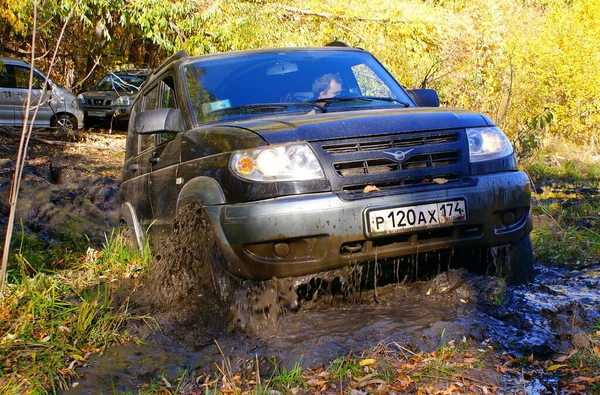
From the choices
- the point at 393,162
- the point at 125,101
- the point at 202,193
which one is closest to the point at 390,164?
the point at 393,162

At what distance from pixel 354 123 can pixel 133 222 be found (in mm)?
2497

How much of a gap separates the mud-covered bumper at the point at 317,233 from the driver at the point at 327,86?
1.34m

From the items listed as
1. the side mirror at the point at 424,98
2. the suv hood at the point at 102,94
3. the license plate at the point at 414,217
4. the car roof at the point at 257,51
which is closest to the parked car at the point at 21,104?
the suv hood at the point at 102,94

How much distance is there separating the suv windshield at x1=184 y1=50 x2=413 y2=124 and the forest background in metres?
9.29

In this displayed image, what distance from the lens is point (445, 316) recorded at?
13.1 ft

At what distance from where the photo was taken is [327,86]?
5.00 metres

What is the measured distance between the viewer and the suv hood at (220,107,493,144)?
384cm

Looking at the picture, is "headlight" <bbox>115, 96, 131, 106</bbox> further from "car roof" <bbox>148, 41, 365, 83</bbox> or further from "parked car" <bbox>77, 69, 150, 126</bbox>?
"car roof" <bbox>148, 41, 365, 83</bbox>

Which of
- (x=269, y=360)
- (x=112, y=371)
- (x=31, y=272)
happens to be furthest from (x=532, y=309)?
(x=31, y=272)

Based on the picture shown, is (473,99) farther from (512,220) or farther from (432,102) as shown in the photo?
(512,220)

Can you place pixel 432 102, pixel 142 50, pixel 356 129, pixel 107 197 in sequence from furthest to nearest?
pixel 142 50 < pixel 107 197 < pixel 432 102 < pixel 356 129

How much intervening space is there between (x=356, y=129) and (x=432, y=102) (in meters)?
1.61

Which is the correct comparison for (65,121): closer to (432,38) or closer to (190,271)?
(432,38)

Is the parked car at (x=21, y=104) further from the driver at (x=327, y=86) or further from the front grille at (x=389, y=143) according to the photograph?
the front grille at (x=389, y=143)
